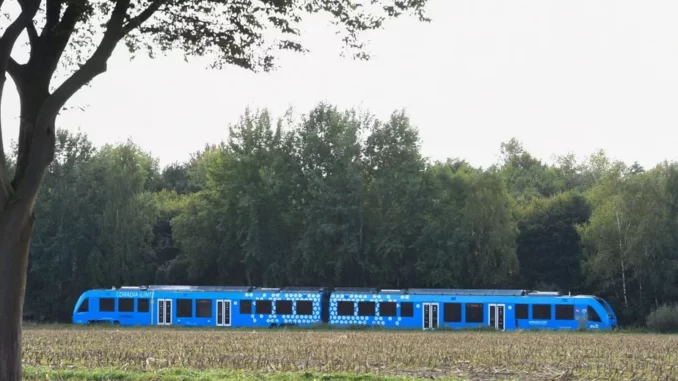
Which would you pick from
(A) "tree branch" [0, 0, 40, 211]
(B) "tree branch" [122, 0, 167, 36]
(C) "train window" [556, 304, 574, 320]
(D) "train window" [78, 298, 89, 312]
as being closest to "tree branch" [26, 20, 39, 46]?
(A) "tree branch" [0, 0, 40, 211]

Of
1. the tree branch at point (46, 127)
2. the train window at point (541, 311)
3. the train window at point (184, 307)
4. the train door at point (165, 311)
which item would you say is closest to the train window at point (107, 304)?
the train door at point (165, 311)

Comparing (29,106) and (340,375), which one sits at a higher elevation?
(29,106)

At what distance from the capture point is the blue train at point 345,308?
152 ft

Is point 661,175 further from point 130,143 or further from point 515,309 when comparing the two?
point 130,143

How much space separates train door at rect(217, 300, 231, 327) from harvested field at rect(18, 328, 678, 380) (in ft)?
41.9

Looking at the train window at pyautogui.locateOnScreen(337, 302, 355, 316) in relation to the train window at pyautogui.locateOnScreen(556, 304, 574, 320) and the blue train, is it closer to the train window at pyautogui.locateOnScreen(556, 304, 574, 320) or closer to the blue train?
the blue train

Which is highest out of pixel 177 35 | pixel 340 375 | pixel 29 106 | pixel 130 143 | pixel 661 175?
pixel 130 143

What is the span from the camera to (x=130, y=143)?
67812mm

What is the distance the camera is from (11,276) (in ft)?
39.8

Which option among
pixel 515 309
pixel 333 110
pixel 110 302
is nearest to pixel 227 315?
pixel 110 302

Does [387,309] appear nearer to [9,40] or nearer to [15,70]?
[15,70]

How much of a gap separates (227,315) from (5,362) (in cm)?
3673

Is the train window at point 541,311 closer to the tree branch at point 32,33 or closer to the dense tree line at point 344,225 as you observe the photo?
the dense tree line at point 344,225

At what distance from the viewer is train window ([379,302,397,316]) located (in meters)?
47.4
